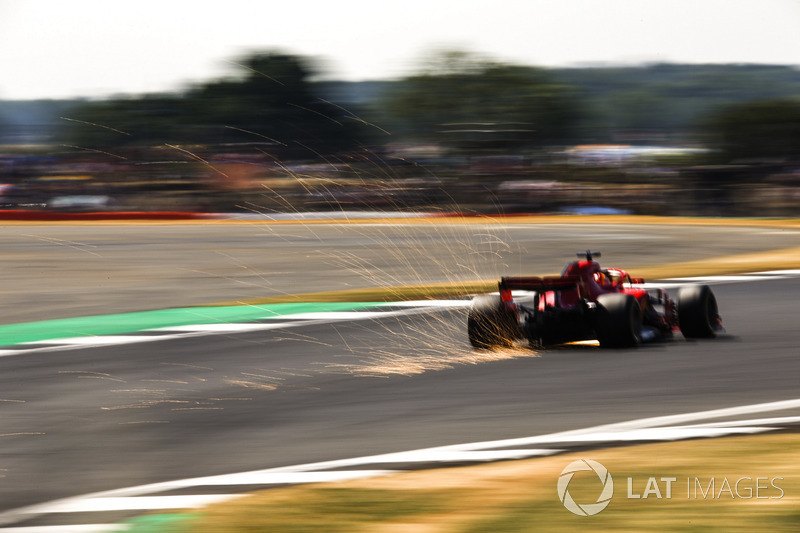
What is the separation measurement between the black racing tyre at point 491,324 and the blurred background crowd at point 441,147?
37.8 ft

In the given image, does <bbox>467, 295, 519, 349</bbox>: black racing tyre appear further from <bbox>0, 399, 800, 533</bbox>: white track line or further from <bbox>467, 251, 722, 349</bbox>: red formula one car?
<bbox>0, 399, 800, 533</bbox>: white track line

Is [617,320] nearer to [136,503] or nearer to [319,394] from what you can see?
[319,394]

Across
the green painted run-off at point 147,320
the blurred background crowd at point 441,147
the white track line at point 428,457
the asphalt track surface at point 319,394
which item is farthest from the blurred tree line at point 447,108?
the white track line at point 428,457

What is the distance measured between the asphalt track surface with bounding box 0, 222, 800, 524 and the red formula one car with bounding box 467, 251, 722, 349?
0.15 meters

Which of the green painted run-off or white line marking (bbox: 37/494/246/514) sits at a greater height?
white line marking (bbox: 37/494/246/514)

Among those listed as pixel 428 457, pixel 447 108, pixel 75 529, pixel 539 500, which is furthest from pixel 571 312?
pixel 447 108

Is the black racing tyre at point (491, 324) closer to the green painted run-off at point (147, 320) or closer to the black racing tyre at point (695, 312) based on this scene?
the black racing tyre at point (695, 312)

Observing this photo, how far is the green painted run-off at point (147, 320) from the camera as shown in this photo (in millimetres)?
10203

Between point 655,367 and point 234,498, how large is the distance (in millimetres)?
3968

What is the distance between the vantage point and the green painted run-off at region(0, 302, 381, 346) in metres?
10.2

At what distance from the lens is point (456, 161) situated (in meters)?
45.5

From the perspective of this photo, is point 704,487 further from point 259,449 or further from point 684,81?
point 684,81

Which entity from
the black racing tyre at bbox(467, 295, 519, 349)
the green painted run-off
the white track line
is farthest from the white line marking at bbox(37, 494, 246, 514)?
the green painted run-off

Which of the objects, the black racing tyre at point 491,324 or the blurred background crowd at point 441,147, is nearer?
the black racing tyre at point 491,324
